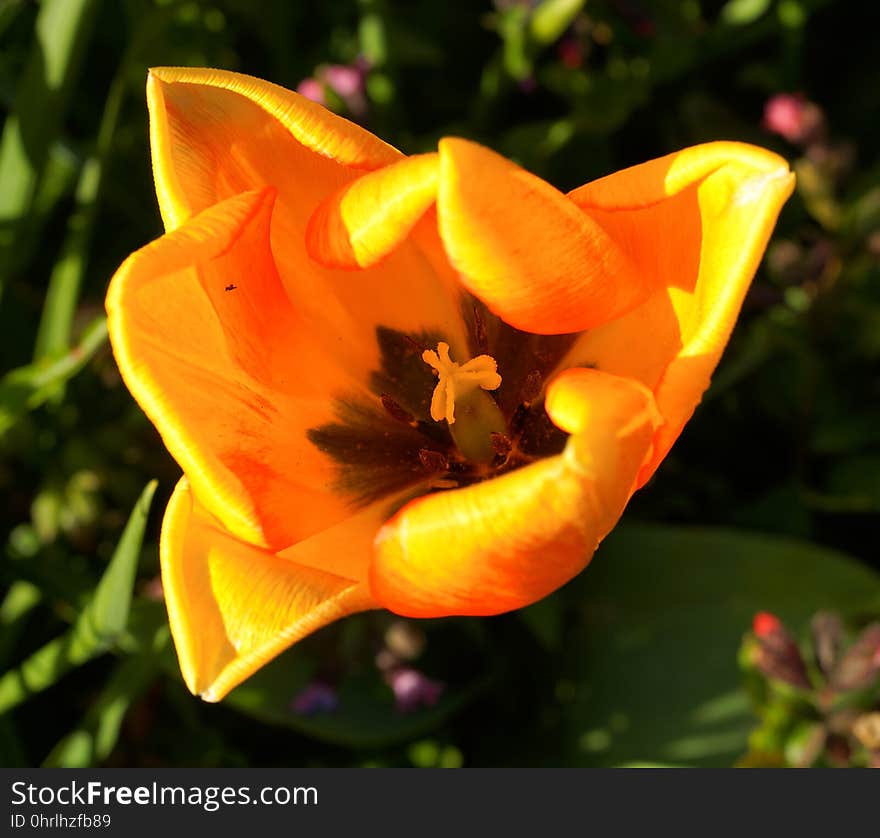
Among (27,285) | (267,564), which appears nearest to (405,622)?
(267,564)

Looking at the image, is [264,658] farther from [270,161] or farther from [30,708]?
[30,708]

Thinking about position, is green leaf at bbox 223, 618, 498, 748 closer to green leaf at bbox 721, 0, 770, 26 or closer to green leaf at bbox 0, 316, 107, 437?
green leaf at bbox 0, 316, 107, 437

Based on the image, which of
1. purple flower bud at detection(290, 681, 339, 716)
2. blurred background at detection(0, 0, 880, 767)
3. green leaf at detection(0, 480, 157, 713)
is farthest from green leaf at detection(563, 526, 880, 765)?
green leaf at detection(0, 480, 157, 713)

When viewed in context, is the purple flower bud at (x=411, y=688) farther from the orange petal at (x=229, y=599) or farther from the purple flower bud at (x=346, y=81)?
the purple flower bud at (x=346, y=81)

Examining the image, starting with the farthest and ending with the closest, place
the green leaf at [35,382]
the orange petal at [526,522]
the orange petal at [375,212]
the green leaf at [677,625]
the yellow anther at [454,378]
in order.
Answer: the green leaf at [677,625], the green leaf at [35,382], the yellow anther at [454,378], the orange petal at [375,212], the orange petal at [526,522]

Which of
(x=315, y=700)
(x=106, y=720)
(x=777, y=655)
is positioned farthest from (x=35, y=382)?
(x=777, y=655)

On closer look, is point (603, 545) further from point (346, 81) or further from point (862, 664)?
point (346, 81)

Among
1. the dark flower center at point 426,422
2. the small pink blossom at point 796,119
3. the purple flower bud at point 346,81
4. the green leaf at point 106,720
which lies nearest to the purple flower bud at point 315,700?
the green leaf at point 106,720
